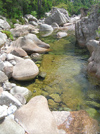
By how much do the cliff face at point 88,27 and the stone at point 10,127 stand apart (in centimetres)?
961

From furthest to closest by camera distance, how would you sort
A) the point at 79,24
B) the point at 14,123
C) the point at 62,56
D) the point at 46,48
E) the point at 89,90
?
1. the point at 79,24
2. the point at 46,48
3. the point at 62,56
4. the point at 89,90
5. the point at 14,123

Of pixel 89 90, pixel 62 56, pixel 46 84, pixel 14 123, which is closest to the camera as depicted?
pixel 14 123

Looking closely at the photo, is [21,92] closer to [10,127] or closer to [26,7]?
[10,127]

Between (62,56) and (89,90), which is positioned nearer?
(89,90)

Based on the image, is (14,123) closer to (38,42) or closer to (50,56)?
(50,56)

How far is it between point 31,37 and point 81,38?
170 inches

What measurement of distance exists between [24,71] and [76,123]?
3.40 meters

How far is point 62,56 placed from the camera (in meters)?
9.84

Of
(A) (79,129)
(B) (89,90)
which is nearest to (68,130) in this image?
(A) (79,129)

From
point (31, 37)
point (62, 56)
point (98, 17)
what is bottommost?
point (62, 56)

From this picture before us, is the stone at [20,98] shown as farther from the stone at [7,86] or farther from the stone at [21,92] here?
the stone at [7,86]

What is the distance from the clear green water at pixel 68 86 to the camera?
5.02 m

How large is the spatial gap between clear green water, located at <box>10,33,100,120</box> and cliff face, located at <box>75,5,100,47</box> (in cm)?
311

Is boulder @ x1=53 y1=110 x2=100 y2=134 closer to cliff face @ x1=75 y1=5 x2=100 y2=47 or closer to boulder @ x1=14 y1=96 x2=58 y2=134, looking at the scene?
boulder @ x1=14 y1=96 x2=58 y2=134
